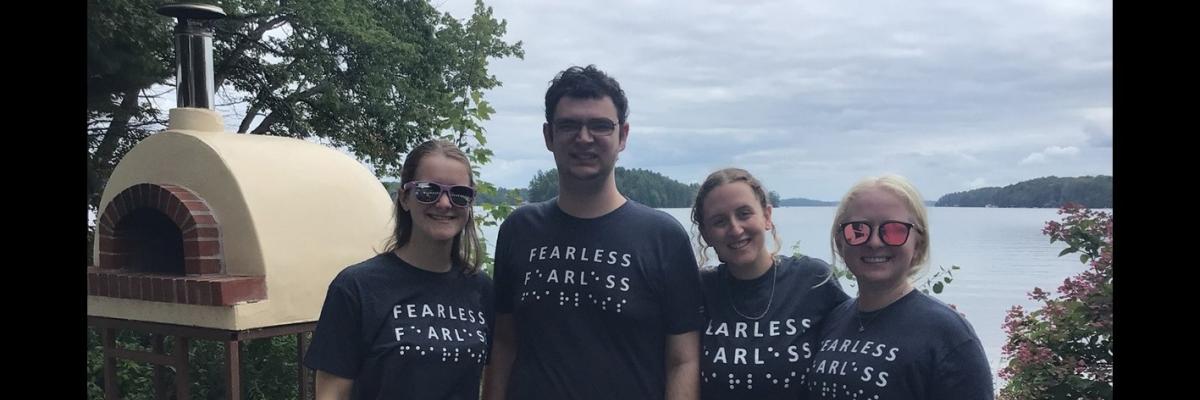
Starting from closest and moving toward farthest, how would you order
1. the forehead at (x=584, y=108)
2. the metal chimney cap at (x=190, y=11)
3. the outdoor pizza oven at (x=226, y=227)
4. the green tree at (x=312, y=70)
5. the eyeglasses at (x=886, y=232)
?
the eyeglasses at (x=886, y=232), the forehead at (x=584, y=108), the outdoor pizza oven at (x=226, y=227), the metal chimney cap at (x=190, y=11), the green tree at (x=312, y=70)

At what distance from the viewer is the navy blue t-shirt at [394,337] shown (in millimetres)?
2309

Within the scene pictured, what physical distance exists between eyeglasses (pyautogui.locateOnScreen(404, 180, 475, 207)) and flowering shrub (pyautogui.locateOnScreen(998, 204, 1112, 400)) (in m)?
3.57

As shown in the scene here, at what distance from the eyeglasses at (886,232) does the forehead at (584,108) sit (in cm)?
74

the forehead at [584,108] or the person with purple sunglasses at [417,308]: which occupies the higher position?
the forehead at [584,108]

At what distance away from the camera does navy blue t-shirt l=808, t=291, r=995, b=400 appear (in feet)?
6.53

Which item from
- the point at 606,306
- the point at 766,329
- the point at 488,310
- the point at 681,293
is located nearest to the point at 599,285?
the point at 606,306

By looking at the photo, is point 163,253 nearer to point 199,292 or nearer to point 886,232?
point 199,292

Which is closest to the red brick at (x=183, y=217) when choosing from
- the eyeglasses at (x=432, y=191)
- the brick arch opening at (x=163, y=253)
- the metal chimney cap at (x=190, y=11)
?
the brick arch opening at (x=163, y=253)

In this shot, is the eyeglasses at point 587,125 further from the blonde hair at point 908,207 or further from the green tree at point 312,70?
the green tree at point 312,70

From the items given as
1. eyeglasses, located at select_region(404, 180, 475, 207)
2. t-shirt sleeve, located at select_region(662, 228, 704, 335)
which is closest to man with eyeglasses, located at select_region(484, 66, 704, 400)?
t-shirt sleeve, located at select_region(662, 228, 704, 335)

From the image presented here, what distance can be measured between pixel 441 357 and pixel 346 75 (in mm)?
8628

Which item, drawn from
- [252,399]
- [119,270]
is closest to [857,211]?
[119,270]
